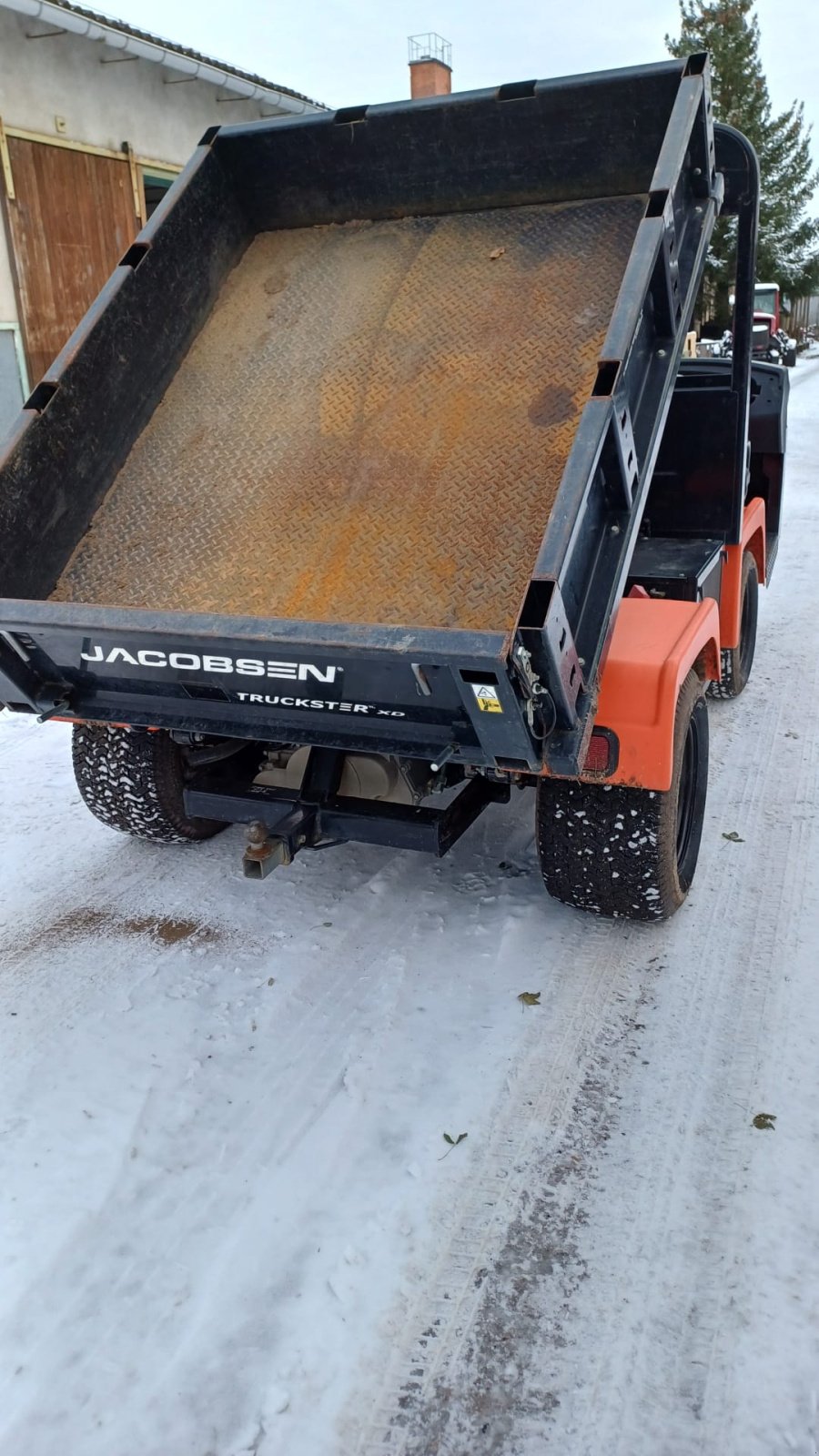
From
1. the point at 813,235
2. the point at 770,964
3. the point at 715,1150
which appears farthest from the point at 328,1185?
the point at 813,235

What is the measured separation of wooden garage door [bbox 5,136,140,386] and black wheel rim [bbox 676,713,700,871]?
9.15 metres

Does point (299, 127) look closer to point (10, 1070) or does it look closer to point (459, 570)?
point (459, 570)

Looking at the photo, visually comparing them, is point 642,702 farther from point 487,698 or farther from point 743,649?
point 743,649

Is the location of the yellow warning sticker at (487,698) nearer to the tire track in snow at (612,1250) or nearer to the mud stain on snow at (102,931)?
the tire track in snow at (612,1250)

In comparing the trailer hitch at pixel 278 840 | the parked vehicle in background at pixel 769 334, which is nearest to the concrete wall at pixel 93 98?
the parked vehicle in background at pixel 769 334

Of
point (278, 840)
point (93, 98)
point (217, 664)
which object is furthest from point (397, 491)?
point (93, 98)

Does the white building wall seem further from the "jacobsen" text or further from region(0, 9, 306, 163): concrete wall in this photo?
the "jacobsen" text

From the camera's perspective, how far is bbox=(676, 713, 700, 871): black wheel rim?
368cm

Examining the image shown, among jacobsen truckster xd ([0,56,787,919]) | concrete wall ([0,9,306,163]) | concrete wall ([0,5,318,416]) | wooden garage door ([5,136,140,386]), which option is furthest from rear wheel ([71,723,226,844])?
concrete wall ([0,9,306,163])

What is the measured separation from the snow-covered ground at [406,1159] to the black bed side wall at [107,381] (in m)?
1.37

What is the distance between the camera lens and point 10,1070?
3.04 metres

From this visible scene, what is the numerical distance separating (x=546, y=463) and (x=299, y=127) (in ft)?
5.89

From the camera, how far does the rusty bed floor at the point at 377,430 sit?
3.20 metres

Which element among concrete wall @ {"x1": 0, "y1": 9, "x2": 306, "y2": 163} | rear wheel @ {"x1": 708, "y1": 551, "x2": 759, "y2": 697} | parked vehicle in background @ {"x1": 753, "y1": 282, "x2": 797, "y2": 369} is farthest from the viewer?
parked vehicle in background @ {"x1": 753, "y1": 282, "x2": 797, "y2": 369}
